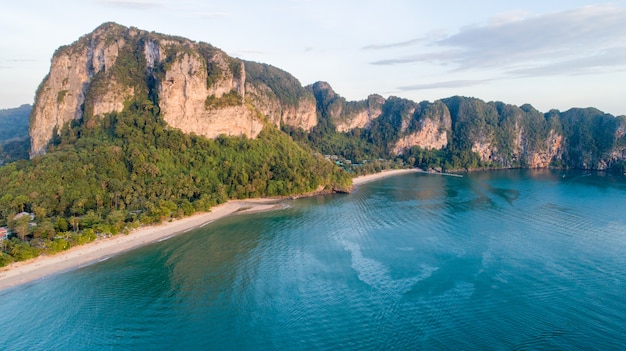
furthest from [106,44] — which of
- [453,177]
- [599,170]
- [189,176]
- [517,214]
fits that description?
[599,170]

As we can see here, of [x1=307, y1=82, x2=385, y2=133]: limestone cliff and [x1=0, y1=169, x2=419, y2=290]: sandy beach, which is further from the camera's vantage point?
[x1=307, y1=82, x2=385, y2=133]: limestone cliff

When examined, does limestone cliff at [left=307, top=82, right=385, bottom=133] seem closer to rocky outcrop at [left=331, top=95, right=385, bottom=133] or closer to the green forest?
rocky outcrop at [left=331, top=95, right=385, bottom=133]

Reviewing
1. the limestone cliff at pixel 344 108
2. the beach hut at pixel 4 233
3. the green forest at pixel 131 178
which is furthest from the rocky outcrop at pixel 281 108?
the beach hut at pixel 4 233

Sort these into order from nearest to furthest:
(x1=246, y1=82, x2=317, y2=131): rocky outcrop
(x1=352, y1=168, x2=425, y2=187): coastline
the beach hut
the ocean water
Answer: the ocean water → the beach hut → (x1=352, y1=168, x2=425, y2=187): coastline → (x1=246, y1=82, x2=317, y2=131): rocky outcrop

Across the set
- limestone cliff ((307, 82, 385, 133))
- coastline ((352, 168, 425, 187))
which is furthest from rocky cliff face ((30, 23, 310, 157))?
limestone cliff ((307, 82, 385, 133))

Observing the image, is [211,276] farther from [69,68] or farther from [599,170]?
[599,170]
